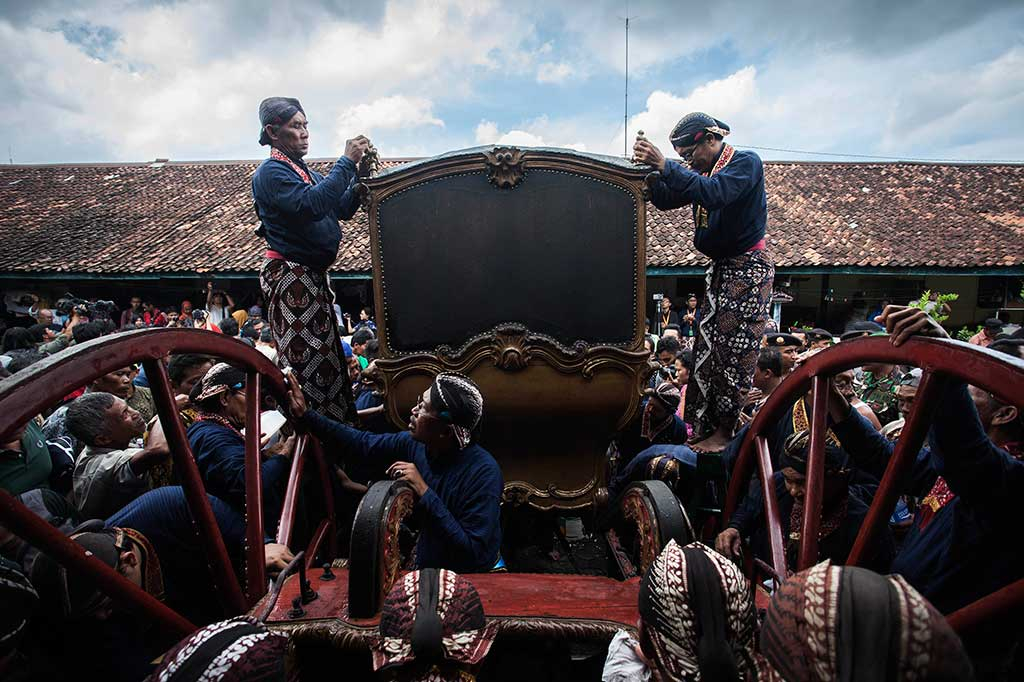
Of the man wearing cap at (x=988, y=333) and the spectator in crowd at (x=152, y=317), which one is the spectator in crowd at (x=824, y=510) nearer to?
the man wearing cap at (x=988, y=333)

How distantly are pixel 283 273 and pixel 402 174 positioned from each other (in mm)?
913

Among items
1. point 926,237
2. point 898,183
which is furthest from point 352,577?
point 898,183

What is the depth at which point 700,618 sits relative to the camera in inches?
49.5

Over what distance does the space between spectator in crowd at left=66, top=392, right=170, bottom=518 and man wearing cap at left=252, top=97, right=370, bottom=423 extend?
777mm

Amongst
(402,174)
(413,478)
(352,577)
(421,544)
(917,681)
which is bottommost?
(421,544)

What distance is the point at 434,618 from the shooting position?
128 cm

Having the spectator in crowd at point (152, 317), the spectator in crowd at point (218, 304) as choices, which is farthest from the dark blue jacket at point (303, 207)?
the spectator in crowd at point (218, 304)

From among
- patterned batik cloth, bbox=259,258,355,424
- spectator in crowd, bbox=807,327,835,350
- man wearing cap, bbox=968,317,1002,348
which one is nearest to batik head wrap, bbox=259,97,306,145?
patterned batik cloth, bbox=259,258,355,424

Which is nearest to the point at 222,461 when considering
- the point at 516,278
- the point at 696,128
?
the point at 516,278

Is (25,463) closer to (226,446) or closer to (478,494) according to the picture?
(226,446)

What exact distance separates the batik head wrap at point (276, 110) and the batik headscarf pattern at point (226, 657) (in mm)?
2597

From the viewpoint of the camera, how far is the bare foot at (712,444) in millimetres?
3150

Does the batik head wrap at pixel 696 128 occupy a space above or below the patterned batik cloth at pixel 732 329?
above

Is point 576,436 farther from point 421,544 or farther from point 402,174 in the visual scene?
point 402,174
